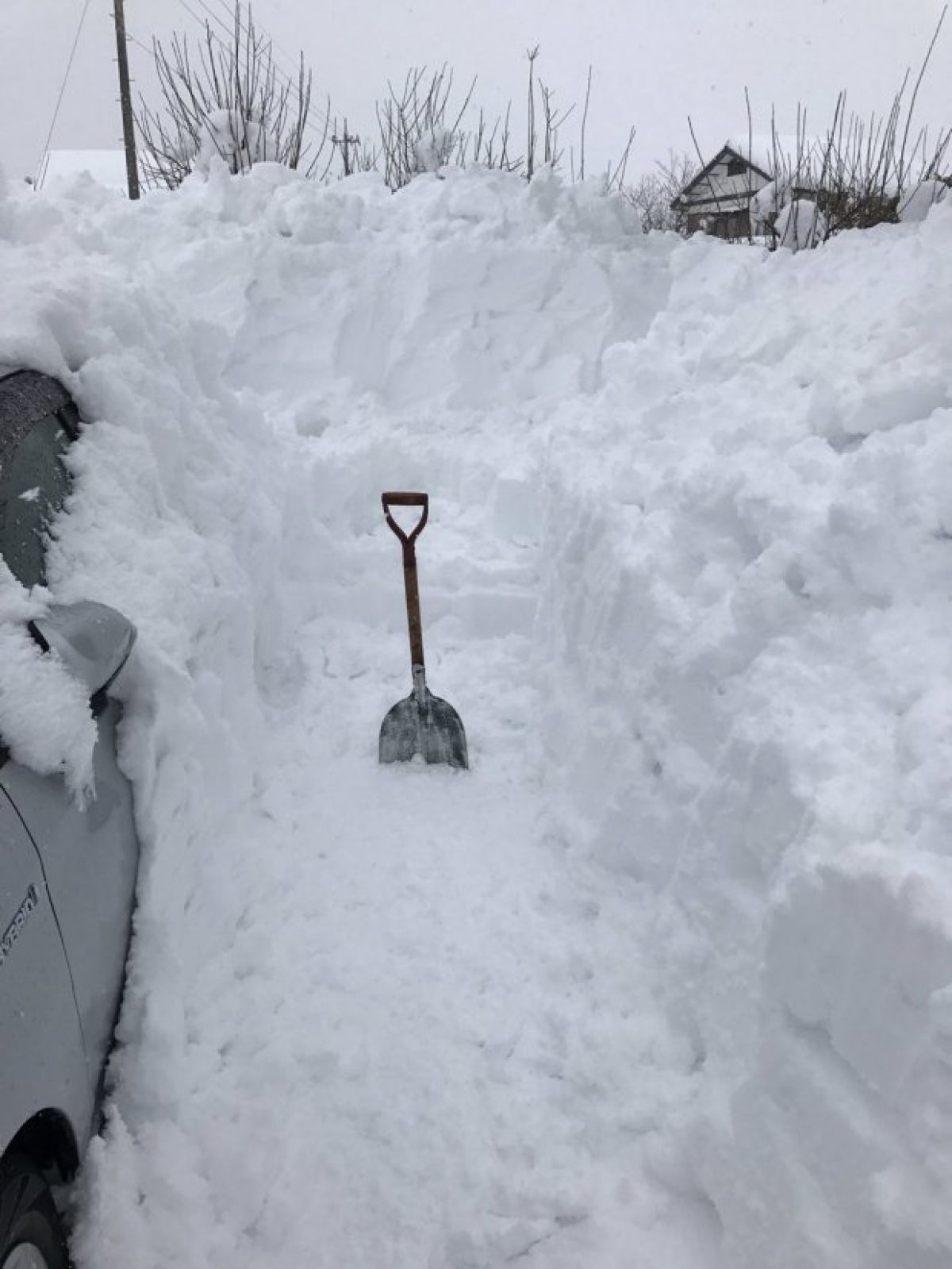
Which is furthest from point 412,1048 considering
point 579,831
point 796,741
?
point 796,741

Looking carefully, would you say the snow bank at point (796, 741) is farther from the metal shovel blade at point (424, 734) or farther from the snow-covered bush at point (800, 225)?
the snow-covered bush at point (800, 225)

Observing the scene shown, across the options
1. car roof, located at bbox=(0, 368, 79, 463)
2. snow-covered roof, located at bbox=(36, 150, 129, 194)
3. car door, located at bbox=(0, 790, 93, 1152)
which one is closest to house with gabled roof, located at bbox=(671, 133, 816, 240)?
car roof, located at bbox=(0, 368, 79, 463)

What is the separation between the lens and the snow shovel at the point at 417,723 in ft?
13.8

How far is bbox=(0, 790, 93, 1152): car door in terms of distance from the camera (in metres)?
1.55

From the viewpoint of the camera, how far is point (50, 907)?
178 centimetres

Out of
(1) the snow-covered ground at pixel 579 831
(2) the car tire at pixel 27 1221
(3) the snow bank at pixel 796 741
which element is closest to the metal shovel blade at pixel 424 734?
(1) the snow-covered ground at pixel 579 831

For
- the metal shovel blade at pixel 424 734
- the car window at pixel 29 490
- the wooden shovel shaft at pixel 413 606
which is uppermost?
the car window at pixel 29 490

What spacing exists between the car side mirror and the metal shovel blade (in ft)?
6.91

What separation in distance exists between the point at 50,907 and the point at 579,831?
224 centimetres

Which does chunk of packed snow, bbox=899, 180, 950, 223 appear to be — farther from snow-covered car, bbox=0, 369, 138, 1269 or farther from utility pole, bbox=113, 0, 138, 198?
utility pole, bbox=113, 0, 138, 198

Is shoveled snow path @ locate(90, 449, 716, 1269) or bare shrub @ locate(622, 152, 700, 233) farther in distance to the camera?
bare shrub @ locate(622, 152, 700, 233)

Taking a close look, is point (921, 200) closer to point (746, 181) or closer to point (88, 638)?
point (88, 638)

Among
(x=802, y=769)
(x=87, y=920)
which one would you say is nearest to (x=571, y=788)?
(x=802, y=769)

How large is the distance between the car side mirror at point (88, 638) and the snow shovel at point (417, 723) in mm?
2091
